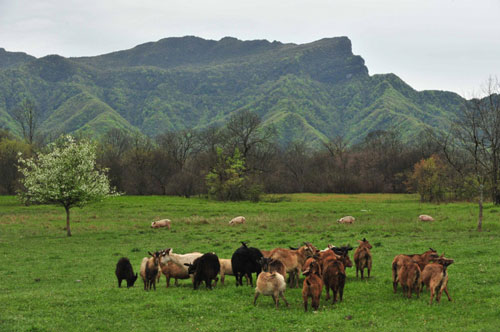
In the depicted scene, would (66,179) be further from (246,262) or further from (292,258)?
(292,258)

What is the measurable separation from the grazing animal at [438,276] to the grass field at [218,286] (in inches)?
22.3

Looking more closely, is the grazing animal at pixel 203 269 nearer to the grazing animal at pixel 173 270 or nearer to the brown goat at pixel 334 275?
the grazing animal at pixel 173 270

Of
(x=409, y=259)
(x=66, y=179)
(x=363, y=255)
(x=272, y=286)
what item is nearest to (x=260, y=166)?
(x=66, y=179)

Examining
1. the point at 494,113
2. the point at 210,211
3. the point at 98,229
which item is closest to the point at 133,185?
the point at 210,211

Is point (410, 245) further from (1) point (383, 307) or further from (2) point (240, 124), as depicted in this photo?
(2) point (240, 124)

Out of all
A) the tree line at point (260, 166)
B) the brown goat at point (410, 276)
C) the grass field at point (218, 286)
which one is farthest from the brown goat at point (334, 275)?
the tree line at point (260, 166)

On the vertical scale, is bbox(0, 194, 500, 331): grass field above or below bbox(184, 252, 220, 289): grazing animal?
below

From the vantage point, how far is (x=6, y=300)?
1466 centimetres

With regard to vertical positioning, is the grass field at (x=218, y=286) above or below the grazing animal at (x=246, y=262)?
below

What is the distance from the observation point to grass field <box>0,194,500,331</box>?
38.4 feet

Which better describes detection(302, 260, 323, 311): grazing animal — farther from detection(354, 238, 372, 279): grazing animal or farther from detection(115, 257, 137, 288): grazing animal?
detection(115, 257, 137, 288): grazing animal

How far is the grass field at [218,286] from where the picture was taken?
460 inches

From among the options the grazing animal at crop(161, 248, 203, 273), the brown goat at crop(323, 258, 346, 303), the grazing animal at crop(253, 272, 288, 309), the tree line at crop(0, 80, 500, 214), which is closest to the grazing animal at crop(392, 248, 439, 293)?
the brown goat at crop(323, 258, 346, 303)

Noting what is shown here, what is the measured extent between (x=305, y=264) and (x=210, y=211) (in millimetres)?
39818
